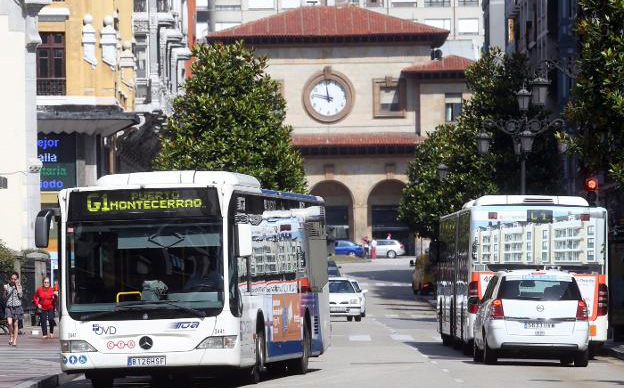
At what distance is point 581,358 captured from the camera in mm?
28766

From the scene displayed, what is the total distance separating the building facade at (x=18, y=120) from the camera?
50219 millimetres

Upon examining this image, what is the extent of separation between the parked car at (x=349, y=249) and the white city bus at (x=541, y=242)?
257ft

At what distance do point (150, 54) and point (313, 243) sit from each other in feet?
153

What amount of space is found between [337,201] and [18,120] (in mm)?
70550

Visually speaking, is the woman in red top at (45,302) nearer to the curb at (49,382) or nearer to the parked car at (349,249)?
the curb at (49,382)

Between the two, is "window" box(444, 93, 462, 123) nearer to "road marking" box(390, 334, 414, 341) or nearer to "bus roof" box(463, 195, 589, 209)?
"road marking" box(390, 334, 414, 341)

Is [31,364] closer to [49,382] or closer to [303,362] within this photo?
[49,382]

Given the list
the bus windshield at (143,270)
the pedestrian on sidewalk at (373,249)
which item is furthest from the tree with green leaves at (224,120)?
the pedestrian on sidewalk at (373,249)

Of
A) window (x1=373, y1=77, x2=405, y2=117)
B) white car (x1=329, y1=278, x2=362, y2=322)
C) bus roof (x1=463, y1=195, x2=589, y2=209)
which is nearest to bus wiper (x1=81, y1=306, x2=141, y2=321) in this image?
bus roof (x1=463, y1=195, x2=589, y2=209)

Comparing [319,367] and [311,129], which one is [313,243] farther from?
[311,129]

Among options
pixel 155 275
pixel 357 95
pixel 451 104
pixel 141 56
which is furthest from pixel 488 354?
pixel 357 95

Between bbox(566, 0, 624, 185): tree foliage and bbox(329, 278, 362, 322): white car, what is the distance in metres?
24.1

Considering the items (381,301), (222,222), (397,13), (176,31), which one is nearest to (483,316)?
(222,222)

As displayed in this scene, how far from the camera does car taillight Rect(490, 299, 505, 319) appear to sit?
28391 mm
